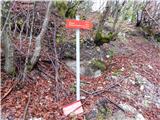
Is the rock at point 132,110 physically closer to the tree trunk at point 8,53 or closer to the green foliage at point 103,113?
the green foliage at point 103,113

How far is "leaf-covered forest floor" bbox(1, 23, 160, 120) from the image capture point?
3.63 m

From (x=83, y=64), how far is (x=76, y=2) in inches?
87.3

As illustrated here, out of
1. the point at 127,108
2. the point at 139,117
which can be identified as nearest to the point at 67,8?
the point at 127,108

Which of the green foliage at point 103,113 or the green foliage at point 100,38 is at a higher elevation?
the green foliage at point 100,38

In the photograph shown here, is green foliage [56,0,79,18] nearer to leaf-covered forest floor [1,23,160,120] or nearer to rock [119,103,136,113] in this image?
leaf-covered forest floor [1,23,160,120]

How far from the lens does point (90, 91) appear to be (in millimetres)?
4250

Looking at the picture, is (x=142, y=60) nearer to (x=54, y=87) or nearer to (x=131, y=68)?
(x=131, y=68)

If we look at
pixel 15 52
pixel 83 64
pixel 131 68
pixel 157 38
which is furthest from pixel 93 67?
pixel 157 38

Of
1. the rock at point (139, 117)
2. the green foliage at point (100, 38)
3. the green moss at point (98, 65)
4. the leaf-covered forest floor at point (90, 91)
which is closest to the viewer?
the leaf-covered forest floor at point (90, 91)

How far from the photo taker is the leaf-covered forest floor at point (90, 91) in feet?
11.9

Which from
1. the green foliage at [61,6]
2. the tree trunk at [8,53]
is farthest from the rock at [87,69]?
the green foliage at [61,6]

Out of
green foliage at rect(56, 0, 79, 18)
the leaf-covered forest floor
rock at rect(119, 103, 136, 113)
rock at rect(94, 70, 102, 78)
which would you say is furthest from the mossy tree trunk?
green foliage at rect(56, 0, 79, 18)

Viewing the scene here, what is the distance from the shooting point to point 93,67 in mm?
4914

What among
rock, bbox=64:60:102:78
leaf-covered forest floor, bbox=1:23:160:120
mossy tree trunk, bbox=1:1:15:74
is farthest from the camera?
rock, bbox=64:60:102:78
